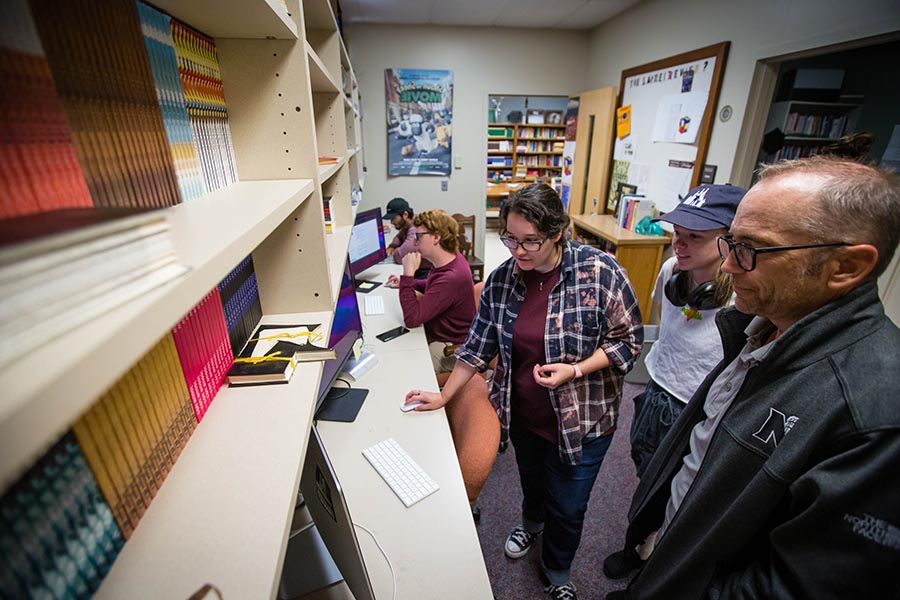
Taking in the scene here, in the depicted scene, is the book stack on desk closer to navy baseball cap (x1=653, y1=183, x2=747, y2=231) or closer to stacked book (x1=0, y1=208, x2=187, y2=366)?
stacked book (x1=0, y1=208, x2=187, y2=366)

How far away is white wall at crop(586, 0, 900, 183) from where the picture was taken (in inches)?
80.0

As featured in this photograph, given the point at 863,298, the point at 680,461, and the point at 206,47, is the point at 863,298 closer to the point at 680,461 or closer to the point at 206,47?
the point at 680,461

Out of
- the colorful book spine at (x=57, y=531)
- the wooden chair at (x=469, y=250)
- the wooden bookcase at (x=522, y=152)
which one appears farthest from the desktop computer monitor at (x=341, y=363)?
the wooden bookcase at (x=522, y=152)

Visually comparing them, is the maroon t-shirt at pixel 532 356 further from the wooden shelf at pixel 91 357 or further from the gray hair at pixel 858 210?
the wooden shelf at pixel 91 357

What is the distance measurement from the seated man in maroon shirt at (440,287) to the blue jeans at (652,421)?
1015 millimetres

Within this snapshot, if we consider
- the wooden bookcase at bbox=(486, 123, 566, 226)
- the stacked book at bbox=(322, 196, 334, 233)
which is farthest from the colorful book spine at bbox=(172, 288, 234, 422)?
the wooden bookcase at bbox=(486, 123, 566, 226)

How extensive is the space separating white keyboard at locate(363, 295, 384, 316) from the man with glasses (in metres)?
1.94

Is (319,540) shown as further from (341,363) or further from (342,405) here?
(341,363)

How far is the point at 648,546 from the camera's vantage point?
166cm

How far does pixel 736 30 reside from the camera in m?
2.71

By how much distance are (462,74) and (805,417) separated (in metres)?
4.95

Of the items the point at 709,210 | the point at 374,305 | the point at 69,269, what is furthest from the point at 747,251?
the point at 374,305

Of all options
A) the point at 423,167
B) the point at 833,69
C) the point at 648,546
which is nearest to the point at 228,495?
the point at 648,546

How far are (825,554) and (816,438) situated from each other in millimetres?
190
